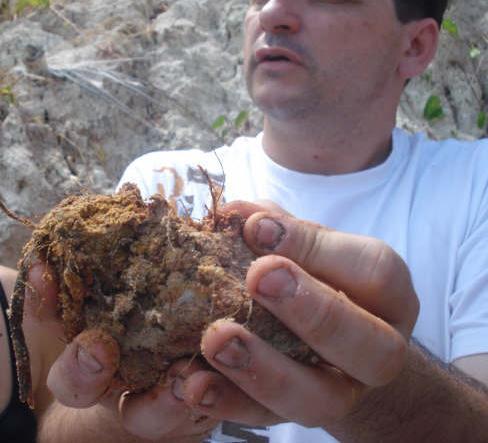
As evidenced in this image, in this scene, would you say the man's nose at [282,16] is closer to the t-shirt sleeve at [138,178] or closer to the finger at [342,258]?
the t-shirt sleeve at [138,178]

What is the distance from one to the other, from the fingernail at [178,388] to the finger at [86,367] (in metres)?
0.11

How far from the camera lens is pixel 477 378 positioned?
1567mm

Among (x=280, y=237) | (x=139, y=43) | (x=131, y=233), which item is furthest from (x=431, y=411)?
(x=139, y=43)

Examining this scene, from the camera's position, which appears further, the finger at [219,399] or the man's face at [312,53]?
the man's face at [312,53]

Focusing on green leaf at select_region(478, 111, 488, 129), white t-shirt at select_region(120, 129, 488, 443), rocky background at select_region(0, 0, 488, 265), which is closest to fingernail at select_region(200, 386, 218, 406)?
white t-shirt at select_region(120, 129, 488, 443)

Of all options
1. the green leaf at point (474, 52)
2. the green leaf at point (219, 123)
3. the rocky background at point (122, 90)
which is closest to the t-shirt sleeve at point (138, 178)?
the rocky background at point (122, 90)

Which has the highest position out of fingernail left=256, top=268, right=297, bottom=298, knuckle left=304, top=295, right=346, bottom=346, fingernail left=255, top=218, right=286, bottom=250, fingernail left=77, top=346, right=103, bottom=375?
fingernail left=255, top=218, right=286, bottom=250

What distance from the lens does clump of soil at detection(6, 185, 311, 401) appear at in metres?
1.08

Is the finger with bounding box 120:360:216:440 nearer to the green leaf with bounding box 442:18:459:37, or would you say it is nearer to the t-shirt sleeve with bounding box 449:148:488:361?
the t-shirt sleeve with bounding box 449:148:488:361

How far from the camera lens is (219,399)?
103cm

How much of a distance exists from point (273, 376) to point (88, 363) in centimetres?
34

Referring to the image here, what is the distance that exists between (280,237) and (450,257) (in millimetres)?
904

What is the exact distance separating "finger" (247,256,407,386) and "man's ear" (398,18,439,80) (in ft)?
4.77

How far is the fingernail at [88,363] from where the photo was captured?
1.05m
